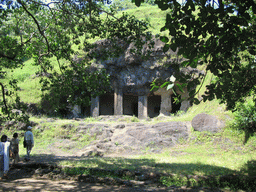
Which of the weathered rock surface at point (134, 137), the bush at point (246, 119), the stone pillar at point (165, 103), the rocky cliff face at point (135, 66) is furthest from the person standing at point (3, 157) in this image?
the stone pillar at point (165, 103)

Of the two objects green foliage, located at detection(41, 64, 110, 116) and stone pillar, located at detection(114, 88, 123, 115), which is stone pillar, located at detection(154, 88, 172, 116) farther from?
green foliage, located at detection(41, 64, 110, 116)

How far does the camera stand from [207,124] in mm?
13578

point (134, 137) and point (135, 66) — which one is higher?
point (135, 66)

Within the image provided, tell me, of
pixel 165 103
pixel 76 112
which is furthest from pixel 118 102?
pixel 165 103

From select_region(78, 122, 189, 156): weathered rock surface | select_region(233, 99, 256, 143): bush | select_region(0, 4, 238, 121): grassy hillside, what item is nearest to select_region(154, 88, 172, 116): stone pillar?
select_region(0, 4, 238, 121): grassy hillside

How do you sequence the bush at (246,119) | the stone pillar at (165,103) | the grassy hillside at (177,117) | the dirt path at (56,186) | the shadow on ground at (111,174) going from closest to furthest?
the dirt path at (56,186) < the shadow on ground at (111,174) < the bush at (246,119) < the grassy hillside at (177,117) < the stone pillar at (165,103)

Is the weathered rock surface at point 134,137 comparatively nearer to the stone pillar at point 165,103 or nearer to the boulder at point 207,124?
the boulder at point 207,124

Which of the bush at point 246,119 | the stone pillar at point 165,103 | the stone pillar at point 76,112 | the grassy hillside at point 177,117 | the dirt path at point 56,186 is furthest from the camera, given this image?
the stone pillar at point 76,112

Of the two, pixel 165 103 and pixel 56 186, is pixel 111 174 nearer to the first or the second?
pixel 56 186

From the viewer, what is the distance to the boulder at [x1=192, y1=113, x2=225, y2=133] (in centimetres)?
1328

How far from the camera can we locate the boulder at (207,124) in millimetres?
13277

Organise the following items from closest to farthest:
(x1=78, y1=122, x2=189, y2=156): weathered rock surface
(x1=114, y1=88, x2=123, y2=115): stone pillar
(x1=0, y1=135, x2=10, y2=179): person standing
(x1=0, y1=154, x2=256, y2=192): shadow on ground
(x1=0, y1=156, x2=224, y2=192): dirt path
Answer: (x1=0, y1=156, x2=224, y2=192): dirt path < (x1=0, y1=154, x2=256, y2=192): shadow on ground < (x1=0, y1=135, x2=10, y2=179): person standing < (x1=78, y1=122, x2=189, y2=156): weathered rock surface < (x1=114, y1=88, x2=123, y2=115): stone pillar

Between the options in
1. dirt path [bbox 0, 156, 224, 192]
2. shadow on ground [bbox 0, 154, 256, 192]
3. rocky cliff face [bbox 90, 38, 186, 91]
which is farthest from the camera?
rocky cliff face [bbox 90, 38, 186, 91]

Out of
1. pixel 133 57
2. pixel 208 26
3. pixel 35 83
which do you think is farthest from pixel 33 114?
pixel 208 26
